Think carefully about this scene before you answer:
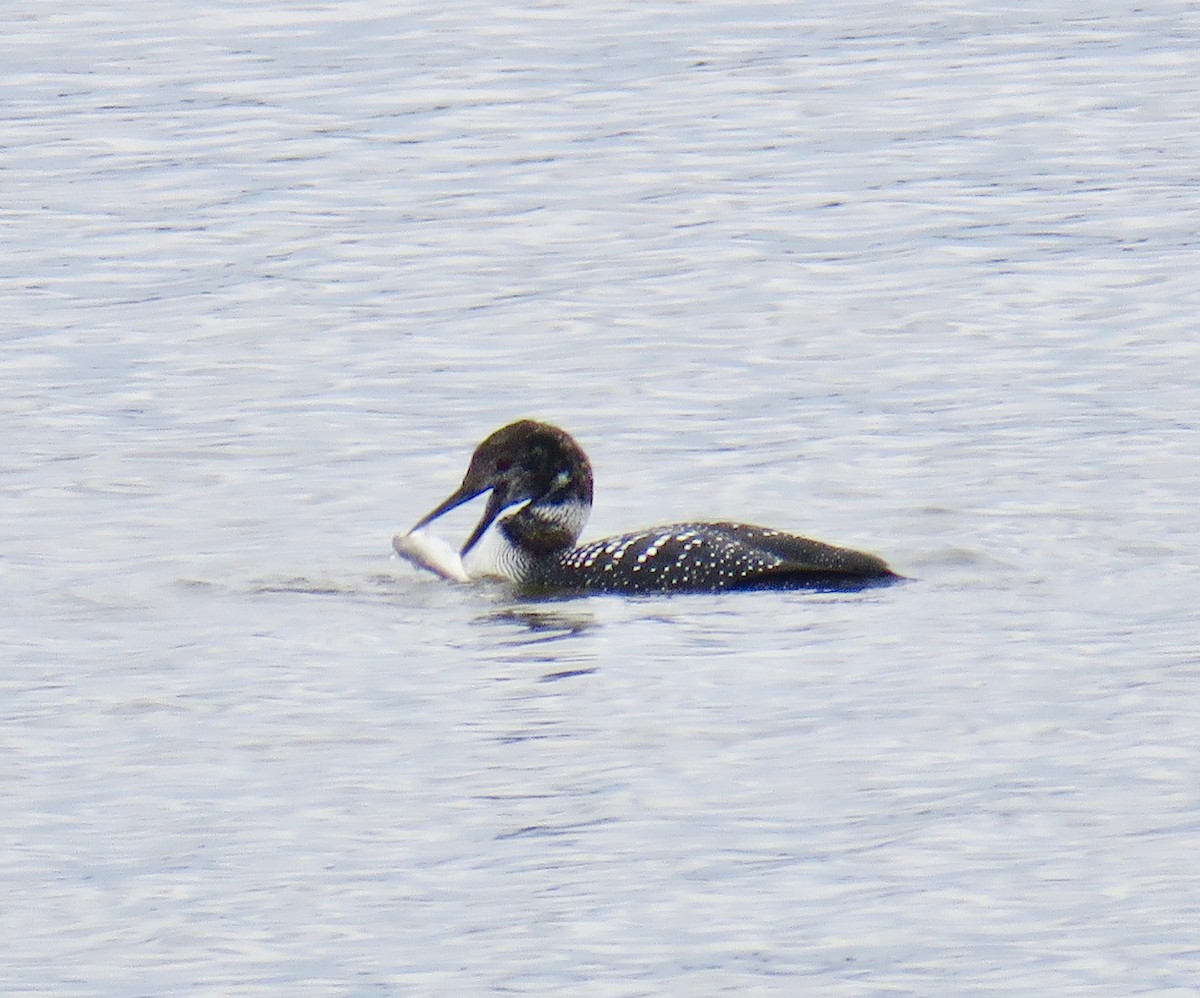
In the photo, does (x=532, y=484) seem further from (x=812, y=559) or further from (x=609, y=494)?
(x=812, y=559)

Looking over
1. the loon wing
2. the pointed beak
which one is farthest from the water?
the pointed beak

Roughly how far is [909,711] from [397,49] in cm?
1571

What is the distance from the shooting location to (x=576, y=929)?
6.99 m

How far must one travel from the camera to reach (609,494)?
12406mm

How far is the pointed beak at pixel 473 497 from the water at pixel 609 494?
0.32 metres

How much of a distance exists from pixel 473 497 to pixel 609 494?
101 centimetres

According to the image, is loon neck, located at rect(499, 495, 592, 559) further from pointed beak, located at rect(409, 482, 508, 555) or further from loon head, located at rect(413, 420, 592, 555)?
pointed beak, located at rect(409, 482, 508, 555)

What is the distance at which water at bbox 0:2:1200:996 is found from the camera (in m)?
7.15

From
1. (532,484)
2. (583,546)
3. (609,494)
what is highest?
(532,484)

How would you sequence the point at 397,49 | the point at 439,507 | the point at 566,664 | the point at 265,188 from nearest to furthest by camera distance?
the point at 566,664
the point at 439,507
the point at 265,188
the point at 397,49

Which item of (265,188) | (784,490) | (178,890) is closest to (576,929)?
(178,890)

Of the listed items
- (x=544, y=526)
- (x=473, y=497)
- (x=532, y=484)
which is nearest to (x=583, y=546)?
(x=544, y=526)

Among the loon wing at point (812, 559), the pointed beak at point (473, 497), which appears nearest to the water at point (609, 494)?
the loon wing at point (812, 559)

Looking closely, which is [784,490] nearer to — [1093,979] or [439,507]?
[439,507]
